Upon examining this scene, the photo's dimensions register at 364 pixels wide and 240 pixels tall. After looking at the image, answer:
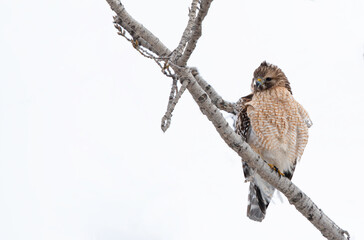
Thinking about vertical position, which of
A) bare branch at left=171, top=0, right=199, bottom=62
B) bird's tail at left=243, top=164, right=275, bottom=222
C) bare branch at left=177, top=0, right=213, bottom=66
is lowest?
bird's tail at left=243, top=164, right=275, bottom=222

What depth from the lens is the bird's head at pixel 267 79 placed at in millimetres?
5176

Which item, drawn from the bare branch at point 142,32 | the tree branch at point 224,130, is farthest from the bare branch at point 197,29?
the bare branch at point 142,32

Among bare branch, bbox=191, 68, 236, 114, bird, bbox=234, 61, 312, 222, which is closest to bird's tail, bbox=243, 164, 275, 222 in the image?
bird, bbox=234, 61, 312, 222

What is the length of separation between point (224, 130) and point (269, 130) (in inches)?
62.4

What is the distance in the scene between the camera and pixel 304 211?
13.2ft

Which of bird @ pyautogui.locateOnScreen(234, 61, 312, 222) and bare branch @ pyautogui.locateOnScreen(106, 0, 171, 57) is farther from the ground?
bare branch @ pyautogui.locateOnScreen(106, 0, 171, 57)

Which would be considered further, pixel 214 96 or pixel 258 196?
pixel 258 196

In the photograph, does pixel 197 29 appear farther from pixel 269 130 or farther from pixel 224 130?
pixel 269 130

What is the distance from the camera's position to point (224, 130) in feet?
10.8

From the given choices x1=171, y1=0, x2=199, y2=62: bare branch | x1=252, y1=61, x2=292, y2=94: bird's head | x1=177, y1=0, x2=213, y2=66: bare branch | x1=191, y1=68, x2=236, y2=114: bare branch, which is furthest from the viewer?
x1=252, y1=61, x2=292, y2=94: bird's head

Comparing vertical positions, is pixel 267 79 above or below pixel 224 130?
above

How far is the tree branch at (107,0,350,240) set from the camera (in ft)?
10.2

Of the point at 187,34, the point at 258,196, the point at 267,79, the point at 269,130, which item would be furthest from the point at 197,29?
the point at 258,196

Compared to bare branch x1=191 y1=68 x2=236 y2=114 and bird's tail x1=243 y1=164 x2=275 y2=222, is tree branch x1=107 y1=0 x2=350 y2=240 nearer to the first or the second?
bare branch x1=191 y1=68 x2=236 y2=114
